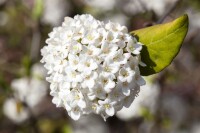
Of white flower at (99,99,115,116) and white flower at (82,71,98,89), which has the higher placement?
white flower at (82,71,98,89)

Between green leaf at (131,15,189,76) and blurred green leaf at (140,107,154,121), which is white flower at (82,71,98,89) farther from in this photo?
blurred green leaf at (140,107,154,121)

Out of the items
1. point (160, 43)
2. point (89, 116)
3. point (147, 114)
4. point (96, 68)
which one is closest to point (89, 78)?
point (96, 68)

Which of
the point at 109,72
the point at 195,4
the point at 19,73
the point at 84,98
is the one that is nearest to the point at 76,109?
the point at 84,98

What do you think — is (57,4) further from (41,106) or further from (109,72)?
(109,72)

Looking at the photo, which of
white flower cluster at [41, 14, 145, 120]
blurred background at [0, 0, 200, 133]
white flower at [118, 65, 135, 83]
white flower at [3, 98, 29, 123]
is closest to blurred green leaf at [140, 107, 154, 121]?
blurred background at [0, 0, 200, 133]

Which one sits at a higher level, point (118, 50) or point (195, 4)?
point (195, 4)

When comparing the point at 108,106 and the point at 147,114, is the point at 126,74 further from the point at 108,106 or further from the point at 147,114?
the point at 147,114
